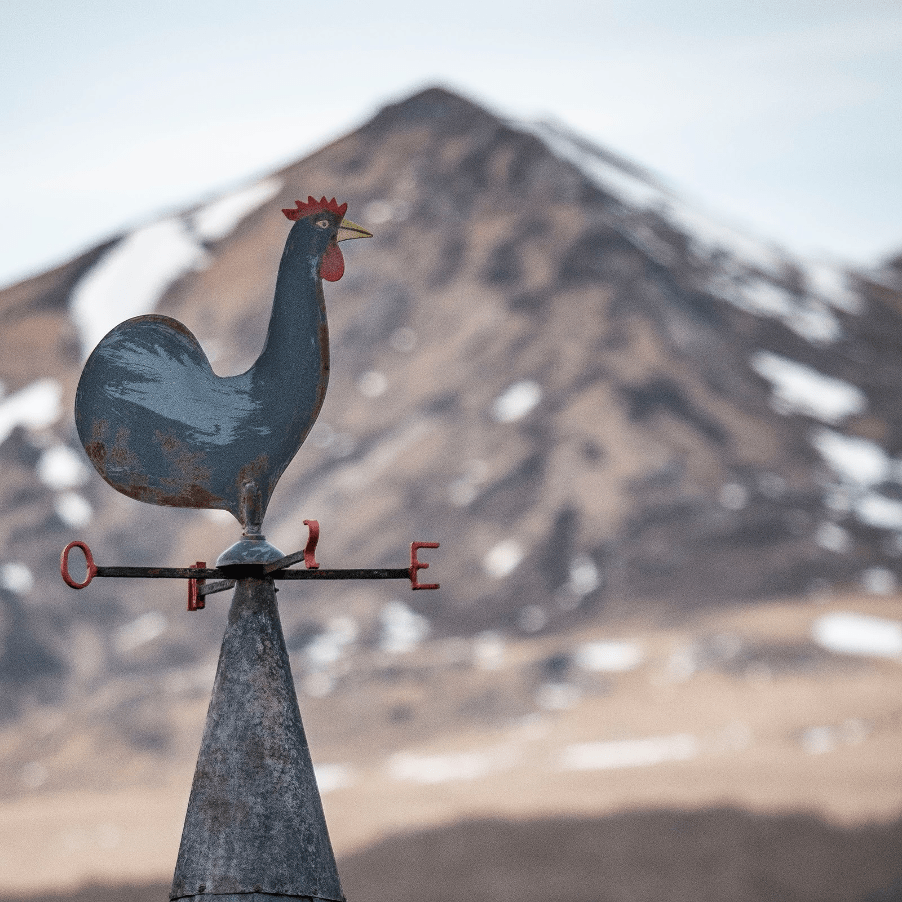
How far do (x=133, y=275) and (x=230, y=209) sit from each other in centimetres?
574

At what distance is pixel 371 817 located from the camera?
127ft

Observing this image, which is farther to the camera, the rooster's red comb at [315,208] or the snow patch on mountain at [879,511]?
the snow patch on mountain at [879,511]

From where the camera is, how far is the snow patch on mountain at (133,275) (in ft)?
198

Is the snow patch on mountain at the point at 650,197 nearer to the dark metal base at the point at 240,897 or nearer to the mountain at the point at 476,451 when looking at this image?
the mountain at the point at 476,451

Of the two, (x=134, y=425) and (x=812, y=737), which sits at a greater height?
(x=812, y=737)

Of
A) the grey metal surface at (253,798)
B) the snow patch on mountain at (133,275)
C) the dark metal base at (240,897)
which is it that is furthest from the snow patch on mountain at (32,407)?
the dark metal base at (240,897)

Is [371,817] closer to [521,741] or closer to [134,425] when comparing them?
[521,741]

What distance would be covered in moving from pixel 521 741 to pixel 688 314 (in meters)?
19.9

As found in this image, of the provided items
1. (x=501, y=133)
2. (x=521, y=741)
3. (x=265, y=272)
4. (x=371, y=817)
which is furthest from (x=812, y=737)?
(x=501, y=133)

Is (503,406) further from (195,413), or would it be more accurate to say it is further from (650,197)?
(195,413)

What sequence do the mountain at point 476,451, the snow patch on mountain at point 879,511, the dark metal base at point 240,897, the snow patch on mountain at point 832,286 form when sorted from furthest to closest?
1. the snow patch on mountain at point 832,286
2. the snow patch on mountain at point 879,511
3. the mountain at point 476,451
4. the dark metal base at point 240,897

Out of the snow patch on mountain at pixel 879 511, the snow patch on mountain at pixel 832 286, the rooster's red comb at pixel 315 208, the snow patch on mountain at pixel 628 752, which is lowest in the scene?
the rooster's red comb at pixel 315 208

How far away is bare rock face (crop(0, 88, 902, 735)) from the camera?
48750 mm

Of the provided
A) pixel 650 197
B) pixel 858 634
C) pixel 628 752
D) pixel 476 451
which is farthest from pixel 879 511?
pixel 650 197
